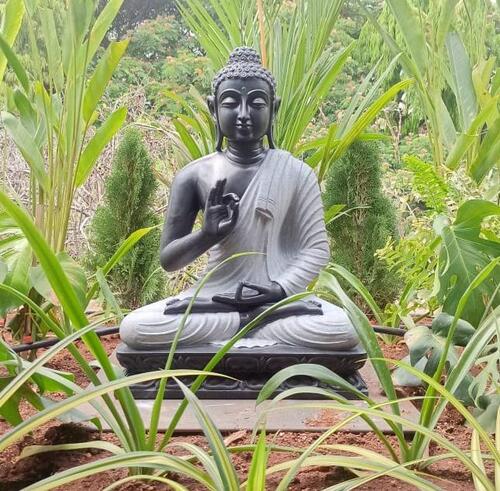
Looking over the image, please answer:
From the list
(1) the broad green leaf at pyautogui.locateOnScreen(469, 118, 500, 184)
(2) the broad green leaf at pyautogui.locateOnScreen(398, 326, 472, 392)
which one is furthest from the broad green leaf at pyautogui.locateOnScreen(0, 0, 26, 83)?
(2) the broad green leaf at pyautogui.locateOnScreen(398, 326, 472, 392)

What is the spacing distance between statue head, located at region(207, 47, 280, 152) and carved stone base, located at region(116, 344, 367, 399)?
1.00 meters

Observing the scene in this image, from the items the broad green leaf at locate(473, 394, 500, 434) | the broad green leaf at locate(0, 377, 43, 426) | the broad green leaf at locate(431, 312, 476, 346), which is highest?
the broad green leaf at locate(431, 312, 476, 346)

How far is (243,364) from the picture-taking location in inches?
122

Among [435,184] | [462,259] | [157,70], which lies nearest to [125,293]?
[435,184]

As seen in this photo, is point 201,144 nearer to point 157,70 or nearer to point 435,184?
point 435,184

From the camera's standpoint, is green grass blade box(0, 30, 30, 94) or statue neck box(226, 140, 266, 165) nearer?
green grass blade box(0, 30, 30, 94)

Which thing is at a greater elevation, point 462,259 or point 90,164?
point 90,164

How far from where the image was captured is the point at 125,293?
4.87 metres

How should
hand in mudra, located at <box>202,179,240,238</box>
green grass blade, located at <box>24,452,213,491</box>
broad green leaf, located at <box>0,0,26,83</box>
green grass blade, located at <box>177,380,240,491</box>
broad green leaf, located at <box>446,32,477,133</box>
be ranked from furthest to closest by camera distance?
broad green leaf, located at <box>446,32,477,133</box>, broad green leaf, located at <box>0,0,26,83</box>, hand in mudra, located at <box>202,179,240,238</box>, green grass blade, located at <box>177,380,240,491</box>, green grass blade, located at <box>24,452,213,491</box>

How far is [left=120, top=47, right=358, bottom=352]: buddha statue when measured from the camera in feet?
10.3

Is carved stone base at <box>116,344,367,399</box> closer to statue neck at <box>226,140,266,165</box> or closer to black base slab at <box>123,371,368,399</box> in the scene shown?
black base slab at <box>123,371,368,399</box>

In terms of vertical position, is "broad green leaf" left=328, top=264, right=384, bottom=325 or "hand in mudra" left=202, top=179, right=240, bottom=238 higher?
Result: "hand in mudra" left=202, top=179, right=240, bottom=238

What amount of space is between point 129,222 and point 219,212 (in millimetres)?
1819

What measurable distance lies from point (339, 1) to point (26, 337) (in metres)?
2.61
